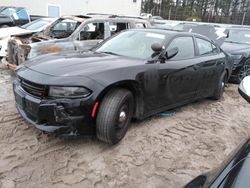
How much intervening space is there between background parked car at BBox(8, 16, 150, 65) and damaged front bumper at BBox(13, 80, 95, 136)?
10.4 feet

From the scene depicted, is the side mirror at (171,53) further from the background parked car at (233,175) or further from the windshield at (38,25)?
the windshield at (38,25)

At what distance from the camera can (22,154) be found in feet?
11.0

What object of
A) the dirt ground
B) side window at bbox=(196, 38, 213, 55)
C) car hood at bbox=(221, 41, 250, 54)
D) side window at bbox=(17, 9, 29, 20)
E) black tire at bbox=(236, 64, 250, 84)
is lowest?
the dirt ground

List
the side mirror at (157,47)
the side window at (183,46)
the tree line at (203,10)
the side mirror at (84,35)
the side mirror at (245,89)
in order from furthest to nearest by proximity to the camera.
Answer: the tree line at (203,10)
the side mirror at (84,35)
the side window at (183,46)
the side mirror at (157,47)
the side mirror at (245,89)

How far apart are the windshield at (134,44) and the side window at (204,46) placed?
1.07 meters

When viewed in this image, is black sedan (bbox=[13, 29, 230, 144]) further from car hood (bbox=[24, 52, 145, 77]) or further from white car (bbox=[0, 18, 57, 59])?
white car (bbox=[0, 18, 57, 59])

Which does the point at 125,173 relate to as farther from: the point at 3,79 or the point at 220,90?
the point at 3,79

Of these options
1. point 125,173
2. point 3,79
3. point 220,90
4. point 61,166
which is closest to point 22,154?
point 61,166

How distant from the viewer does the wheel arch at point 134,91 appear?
11.3ft

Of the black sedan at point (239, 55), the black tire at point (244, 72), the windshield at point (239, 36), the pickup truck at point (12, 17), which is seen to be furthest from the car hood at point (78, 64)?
the pickup truck at point (12, 17)

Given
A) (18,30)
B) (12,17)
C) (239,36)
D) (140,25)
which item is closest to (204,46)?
(140,25)

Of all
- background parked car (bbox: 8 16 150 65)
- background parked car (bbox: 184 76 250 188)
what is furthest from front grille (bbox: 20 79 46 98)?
background parked car (bbox: 8 16 150 65)

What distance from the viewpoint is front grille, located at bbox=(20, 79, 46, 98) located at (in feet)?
10.8

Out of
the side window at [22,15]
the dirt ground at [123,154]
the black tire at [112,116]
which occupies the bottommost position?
the dirt ground at [123,154]
